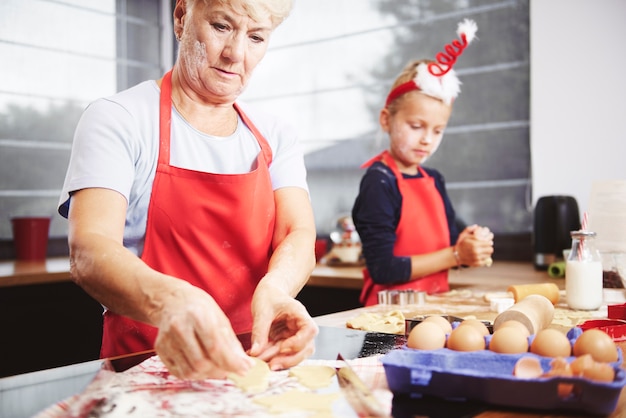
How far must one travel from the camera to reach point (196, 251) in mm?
1359

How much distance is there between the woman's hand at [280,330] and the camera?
99cm

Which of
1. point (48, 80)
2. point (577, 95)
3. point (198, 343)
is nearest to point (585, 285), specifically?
point (198, 343)

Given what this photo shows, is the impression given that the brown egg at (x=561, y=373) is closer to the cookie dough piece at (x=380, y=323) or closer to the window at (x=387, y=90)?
the cookie dough piece at (x=380, y=323)

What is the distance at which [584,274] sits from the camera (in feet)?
5.14

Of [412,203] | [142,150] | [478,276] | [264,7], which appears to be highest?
[264,7]

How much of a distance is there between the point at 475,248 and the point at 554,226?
2.32ft

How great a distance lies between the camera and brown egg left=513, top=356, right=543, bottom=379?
31.4 inches

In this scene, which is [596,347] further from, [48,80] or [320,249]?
[48,80]

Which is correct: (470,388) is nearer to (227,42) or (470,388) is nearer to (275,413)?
(275,413)

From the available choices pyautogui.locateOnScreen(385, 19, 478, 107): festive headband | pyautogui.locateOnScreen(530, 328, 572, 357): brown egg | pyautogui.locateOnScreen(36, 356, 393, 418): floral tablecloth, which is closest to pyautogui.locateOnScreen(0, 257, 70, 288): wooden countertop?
pyautogui.locateOnScreen(385, 19, 478, 107): festive headband

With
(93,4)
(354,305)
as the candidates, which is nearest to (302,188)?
(354,305)

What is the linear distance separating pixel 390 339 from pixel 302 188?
1.54ft

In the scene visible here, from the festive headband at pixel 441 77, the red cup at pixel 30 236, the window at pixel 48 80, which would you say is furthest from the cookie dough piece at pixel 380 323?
the window at pixel 48 80

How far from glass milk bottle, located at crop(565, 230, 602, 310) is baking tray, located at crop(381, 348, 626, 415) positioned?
799mm
